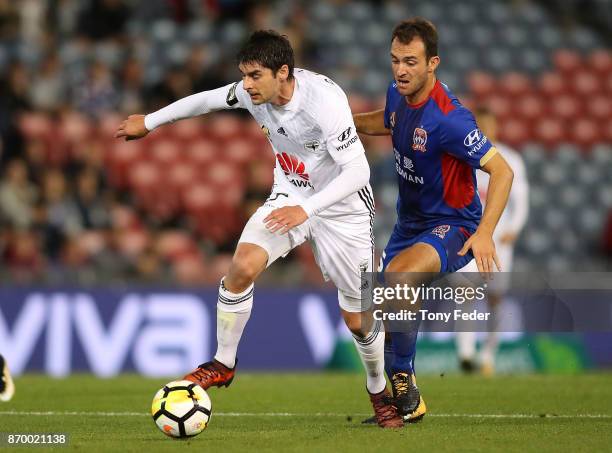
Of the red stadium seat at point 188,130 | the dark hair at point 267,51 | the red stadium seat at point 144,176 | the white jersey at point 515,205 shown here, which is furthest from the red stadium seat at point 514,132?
the dark hair at point 267,51

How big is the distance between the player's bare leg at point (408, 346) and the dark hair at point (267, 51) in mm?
1383

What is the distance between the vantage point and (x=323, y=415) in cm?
830

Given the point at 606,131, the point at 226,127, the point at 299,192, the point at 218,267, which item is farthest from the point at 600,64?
the point at 299,192

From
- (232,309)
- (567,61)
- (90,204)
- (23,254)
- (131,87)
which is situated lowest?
(23,254)

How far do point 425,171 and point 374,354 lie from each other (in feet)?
3.99

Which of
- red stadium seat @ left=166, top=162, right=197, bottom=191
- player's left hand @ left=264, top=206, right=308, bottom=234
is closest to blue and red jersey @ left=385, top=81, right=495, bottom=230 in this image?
player's left hand @ left=264, top=206, right=308, bottom=234

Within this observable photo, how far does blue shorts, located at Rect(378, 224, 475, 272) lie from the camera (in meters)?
7.43

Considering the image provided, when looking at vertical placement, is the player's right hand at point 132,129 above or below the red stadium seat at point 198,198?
above

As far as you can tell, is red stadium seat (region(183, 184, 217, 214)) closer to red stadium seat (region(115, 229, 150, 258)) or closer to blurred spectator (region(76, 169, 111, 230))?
red stadium seat (region(115, 229, 150, 258))

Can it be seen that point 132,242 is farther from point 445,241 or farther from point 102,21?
point 445,241

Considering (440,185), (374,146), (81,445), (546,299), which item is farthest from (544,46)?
(81,445)

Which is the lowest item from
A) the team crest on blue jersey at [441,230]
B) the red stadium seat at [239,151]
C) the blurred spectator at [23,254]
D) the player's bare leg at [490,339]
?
the player's bare leg at [490,339]

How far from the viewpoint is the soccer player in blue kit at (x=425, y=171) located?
733 centimetres

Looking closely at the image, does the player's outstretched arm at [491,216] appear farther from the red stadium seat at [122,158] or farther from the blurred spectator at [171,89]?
the red stadium seat at [122,158]
